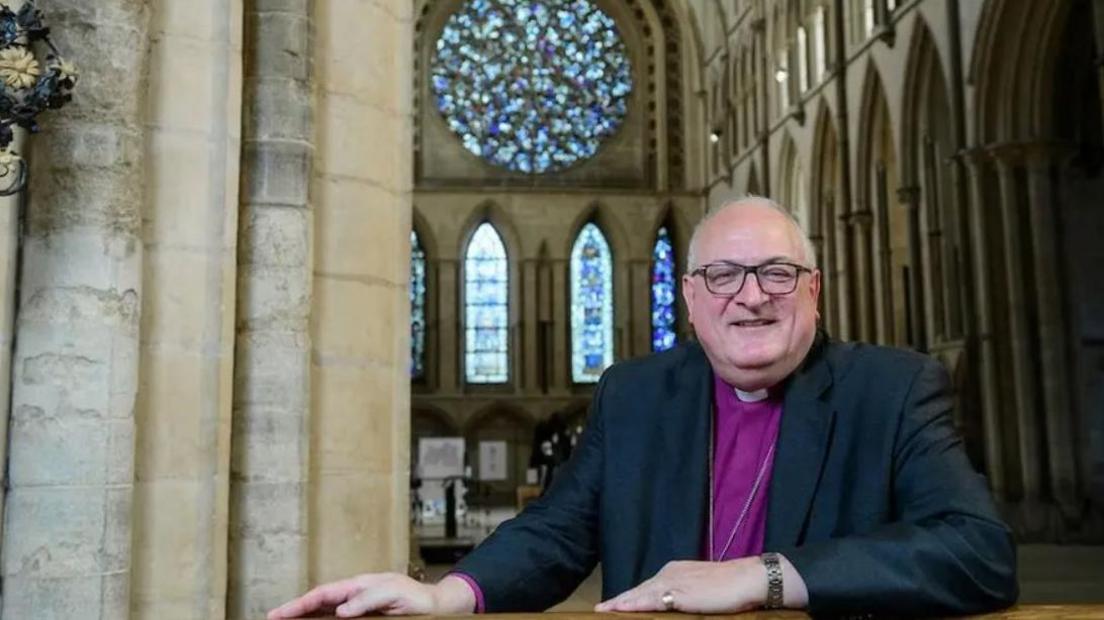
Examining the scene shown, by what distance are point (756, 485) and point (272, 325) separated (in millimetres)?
2408

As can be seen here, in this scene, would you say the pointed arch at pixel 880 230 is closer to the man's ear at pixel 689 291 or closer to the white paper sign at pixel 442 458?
the white paper sign at pixel 442 458

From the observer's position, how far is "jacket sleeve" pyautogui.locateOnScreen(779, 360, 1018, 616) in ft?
5.33

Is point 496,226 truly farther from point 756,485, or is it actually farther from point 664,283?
point 756,485

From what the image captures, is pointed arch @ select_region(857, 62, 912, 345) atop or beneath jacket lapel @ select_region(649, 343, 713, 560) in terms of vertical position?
atop

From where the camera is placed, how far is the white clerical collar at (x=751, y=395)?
2.05m

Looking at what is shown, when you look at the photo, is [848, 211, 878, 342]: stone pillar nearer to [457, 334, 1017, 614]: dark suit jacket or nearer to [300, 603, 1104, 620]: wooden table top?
[457, 334, 1017, 614]: dark suit jacket

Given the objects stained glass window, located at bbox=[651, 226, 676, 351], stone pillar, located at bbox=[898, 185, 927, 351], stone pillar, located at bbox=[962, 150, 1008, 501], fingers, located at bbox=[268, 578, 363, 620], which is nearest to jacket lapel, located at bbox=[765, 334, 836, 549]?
fingers, located at bbox=[268, 578, 363, 620]

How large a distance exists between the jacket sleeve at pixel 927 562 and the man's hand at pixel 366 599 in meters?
0.52

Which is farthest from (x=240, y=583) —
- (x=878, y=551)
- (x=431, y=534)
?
(x=431, y=534)

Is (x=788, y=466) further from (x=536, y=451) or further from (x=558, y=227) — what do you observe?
(x=558, y=227)

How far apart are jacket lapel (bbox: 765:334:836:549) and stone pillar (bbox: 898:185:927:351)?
14527 millimetres

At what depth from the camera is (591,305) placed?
2616 centimetres

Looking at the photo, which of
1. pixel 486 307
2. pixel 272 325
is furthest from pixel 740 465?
pixel 486 307

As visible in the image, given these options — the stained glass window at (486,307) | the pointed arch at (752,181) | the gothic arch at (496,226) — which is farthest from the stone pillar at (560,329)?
the pointed arch at (752,181)
